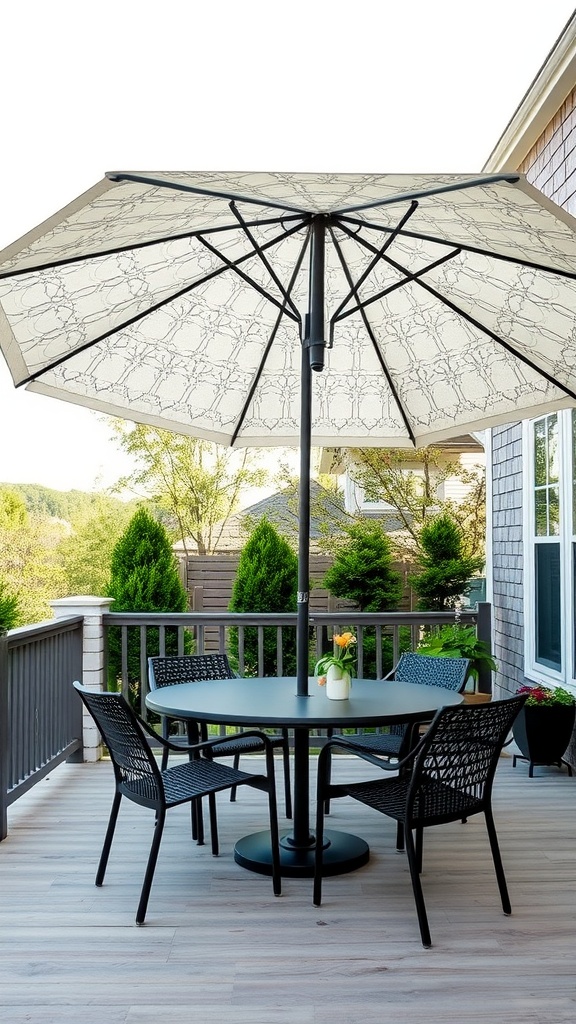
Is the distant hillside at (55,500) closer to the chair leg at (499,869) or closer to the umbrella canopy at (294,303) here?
the umbrella canopy at (294,303)

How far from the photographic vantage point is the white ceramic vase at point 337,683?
12.5 feet

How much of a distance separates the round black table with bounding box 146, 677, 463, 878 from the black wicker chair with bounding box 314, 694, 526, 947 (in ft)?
0.64

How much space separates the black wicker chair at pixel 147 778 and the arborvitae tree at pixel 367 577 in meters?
5.21

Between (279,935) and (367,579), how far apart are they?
5940 millimetres

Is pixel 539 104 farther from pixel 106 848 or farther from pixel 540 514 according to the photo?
pixel 106 848

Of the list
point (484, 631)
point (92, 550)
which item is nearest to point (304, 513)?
point (484, 631)

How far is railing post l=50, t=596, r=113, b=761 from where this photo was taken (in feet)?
19.5

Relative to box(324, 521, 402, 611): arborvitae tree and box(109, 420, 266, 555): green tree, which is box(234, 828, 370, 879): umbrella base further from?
box(109, 420, 266, 555): green tree

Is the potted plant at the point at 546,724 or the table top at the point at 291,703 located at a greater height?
the table top at the point at 291,703

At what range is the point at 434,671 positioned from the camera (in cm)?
462

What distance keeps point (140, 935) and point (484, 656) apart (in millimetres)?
3606

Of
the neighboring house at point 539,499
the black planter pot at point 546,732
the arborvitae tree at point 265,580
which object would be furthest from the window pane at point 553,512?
the arborvitae tree at point 265,580

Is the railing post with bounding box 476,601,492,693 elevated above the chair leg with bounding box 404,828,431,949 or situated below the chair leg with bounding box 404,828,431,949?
above

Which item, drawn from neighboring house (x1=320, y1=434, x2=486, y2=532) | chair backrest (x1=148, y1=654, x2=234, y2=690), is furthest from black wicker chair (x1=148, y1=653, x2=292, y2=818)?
neighboring house (x1=320, y1=434, x2=486, y2=532)
